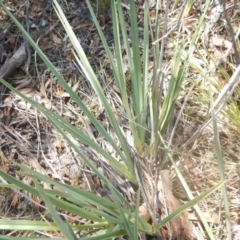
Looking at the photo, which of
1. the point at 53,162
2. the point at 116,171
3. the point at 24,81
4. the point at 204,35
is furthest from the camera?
the point at 24,81

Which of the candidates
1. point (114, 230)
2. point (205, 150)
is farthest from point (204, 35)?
point (114, 230)

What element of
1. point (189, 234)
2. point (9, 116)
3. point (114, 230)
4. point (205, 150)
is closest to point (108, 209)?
point (114, 230)

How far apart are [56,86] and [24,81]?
161 mm

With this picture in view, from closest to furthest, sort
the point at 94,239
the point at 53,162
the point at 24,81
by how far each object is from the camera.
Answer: the point at 94,239 → the point at 53,162 → the point at 24,81

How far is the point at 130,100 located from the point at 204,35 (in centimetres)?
44

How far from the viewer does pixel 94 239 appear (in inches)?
41.5

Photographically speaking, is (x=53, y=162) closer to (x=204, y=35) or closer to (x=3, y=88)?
(x=3, y=88)

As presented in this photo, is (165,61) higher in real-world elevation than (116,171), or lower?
higher

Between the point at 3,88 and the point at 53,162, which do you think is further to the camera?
the point at 3,88

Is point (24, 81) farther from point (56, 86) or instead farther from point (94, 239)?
point (94, 239)

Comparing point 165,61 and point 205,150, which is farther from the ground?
point 165,61

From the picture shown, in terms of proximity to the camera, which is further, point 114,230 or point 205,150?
point 205,150

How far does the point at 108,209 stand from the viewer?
1.15 metres

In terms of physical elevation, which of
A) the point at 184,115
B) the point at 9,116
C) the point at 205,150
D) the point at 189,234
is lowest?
the point at 189,234
